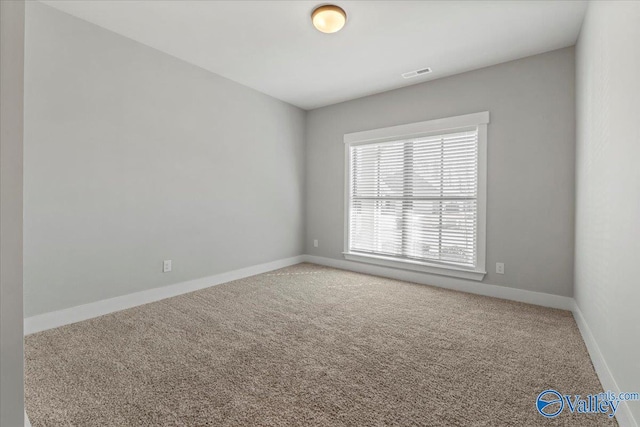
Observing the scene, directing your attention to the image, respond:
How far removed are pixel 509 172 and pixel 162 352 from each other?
364 cm

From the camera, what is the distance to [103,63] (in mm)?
2680

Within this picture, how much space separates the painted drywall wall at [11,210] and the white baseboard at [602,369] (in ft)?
7.55

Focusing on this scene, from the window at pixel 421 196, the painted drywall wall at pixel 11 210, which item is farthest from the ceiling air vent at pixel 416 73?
the painted drywall wall at pixel 11 210

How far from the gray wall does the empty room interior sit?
0.02 metres

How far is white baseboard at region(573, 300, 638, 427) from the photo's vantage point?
4.27 ft

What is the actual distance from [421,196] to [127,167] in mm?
3375

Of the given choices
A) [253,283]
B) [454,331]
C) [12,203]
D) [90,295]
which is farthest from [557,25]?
[90,295]

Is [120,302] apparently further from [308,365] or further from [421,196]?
[421,196]

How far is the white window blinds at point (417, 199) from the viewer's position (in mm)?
3504

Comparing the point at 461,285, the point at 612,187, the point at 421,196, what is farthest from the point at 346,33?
the point at 461,285

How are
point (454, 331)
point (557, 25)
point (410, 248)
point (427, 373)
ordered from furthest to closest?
point (410, 248)
point (557, 25)
point (454, 331)
point (427, 373)

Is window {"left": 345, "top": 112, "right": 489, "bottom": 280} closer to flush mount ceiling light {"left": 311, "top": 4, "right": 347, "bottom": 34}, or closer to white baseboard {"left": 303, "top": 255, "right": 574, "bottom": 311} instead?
white baseboard {"left": 303, "top": 255, "right": 574, "bottom": 311}

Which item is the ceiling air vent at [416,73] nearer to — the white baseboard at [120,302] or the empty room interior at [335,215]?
the empty room interior at [335,215]

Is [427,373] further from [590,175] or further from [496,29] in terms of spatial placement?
[496,29]
